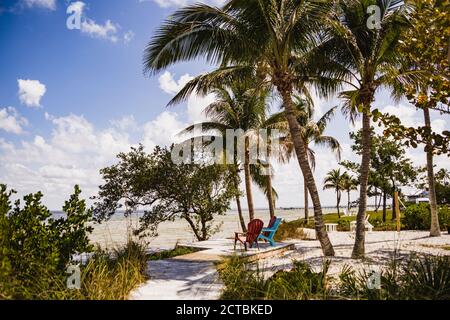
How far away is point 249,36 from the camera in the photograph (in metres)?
9.27

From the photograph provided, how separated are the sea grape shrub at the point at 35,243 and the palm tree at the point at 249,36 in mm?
4801

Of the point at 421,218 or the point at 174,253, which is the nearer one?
the point at 174,253

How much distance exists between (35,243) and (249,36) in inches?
268

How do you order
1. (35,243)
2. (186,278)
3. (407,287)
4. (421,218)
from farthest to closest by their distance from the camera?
(421,218)
(186,278)
(35,243)
(407,287)

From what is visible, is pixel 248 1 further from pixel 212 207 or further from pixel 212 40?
pixel 212 207

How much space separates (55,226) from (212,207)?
911 centimetres

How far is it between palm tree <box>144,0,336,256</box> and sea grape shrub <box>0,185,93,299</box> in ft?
15.8

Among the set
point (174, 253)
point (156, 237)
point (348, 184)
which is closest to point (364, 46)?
point (174, 253)

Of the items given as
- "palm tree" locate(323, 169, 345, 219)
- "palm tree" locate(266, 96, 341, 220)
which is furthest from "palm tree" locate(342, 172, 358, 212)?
"palm tree" locate(266, 96, 341, 220)

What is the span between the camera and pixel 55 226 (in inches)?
235

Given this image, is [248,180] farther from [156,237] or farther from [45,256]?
[45,256]

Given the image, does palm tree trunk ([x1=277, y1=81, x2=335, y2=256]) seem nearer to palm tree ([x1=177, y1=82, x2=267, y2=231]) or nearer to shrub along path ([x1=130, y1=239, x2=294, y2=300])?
shrub along path ([x1=130, y1=239, x2=294, y2=300])
